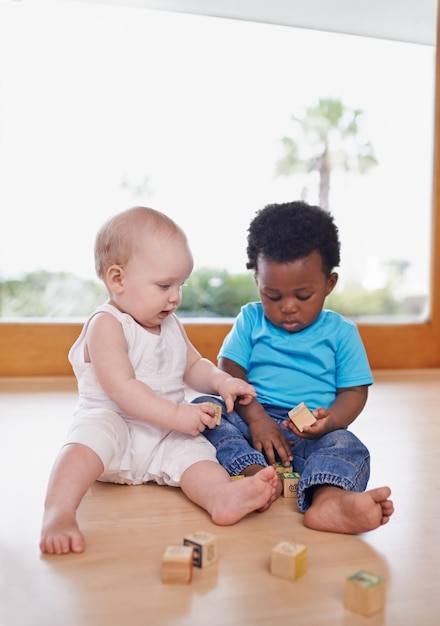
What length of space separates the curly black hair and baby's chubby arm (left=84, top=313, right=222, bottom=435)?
0.31m

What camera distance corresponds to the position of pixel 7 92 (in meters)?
2.20

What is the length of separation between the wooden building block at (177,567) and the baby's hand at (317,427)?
355 mm

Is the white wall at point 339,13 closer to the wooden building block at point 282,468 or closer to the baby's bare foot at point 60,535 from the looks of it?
the wooden building block at point 282,468

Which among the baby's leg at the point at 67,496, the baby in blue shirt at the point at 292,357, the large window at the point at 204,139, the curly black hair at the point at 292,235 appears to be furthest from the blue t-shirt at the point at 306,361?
the large window at the point at 204,139

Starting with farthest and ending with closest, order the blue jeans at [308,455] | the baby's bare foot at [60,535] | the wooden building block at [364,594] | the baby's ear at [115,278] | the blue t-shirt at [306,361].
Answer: the blue t-shirt at [306,361] < the baby's ear at [115,278] < the blue jeans at [308,455] < the baby's bare foot at [60,535] < the wooden building block at [364,594]

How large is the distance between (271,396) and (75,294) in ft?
3.83

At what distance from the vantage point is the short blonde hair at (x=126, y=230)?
1.11m

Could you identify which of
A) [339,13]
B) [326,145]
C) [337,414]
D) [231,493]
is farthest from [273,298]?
[339,13]

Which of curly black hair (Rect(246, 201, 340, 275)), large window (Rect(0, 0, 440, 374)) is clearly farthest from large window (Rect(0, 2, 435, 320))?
curly black hair (Rect(246, 201, 340, 275))

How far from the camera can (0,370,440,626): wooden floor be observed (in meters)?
0.71

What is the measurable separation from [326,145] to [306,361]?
140 centimetres

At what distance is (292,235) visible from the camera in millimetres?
1210

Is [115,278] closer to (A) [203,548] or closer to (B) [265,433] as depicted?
(B) [265,433]

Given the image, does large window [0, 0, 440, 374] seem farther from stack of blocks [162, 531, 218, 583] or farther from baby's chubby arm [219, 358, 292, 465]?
stack of blocks [162, 531, 218, 583]
